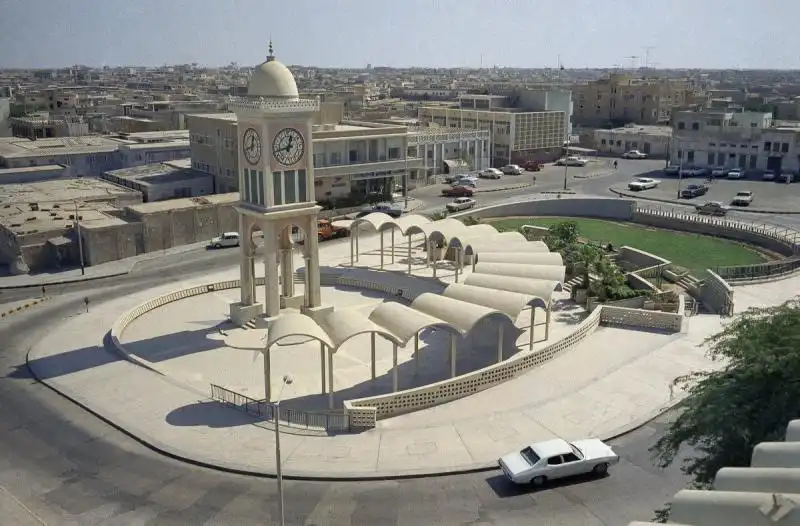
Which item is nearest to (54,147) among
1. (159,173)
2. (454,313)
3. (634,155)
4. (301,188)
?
(159,173)

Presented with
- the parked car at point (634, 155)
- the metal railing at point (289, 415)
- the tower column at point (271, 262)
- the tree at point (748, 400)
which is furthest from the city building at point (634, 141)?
the tree at point (748, 400)

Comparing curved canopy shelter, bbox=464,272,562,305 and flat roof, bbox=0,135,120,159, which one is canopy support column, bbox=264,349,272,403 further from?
flat roof, bbox=0,135,120,159

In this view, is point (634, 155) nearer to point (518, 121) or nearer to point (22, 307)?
point (518, 121)

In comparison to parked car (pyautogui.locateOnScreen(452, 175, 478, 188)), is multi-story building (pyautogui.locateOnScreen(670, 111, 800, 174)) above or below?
above

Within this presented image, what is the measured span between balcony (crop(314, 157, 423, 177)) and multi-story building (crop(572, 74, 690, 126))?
7622cm

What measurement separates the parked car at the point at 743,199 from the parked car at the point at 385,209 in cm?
3136

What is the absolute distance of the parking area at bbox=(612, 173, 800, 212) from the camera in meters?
71.0

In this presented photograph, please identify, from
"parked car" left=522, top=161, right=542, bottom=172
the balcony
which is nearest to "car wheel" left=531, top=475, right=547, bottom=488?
the balcony

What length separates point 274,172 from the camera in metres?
37.6

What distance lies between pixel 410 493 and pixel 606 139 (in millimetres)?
96981

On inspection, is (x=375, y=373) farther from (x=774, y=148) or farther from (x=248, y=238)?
(x=774, y=148)

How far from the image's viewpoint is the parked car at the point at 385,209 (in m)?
68.1

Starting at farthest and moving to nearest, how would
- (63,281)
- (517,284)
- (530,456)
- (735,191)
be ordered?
(735,191)
(63,281)
(517,284)
(530,456)

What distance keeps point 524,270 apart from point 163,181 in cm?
4204
